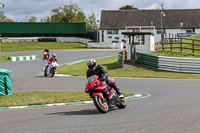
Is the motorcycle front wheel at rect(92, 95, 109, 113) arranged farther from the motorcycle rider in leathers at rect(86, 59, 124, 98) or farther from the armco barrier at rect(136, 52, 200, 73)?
the armco barrier at rect(136, 52, 200, 73)

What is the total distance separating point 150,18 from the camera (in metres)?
80.8

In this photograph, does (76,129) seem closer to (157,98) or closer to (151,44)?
(157,98)

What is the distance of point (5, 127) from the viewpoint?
8539 mm

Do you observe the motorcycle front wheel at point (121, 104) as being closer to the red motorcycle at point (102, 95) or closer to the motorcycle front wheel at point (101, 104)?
the red motorcycle at point (102, 95)

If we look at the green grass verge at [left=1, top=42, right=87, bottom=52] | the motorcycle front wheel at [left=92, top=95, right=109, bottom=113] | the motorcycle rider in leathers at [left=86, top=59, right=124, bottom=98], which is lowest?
the motorcycle front wheel at [left=92, top=95, right=109, bottom=113]

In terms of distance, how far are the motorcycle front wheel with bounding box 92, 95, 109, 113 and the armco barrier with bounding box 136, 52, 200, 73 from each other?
16813 millimetres

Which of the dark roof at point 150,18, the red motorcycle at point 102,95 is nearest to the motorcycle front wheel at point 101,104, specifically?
the red motorcycle at point 102,95

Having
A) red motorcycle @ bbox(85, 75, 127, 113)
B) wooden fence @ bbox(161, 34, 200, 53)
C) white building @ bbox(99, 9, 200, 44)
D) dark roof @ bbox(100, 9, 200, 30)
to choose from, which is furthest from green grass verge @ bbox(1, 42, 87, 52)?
red motorcycle @ bbox(85, 75, 127, 113)

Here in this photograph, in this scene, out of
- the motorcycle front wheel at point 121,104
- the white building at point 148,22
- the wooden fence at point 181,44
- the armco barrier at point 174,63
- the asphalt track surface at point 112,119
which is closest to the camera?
the asphalt track surface at point 112,119

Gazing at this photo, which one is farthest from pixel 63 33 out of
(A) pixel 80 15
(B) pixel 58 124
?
(B) pixel 58 124

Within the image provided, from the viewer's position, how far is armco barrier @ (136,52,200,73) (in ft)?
85.6

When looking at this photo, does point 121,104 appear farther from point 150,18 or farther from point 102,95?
point 150,18

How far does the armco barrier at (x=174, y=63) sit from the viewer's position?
85.6 ft

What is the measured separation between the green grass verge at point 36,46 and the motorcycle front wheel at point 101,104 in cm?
5624
